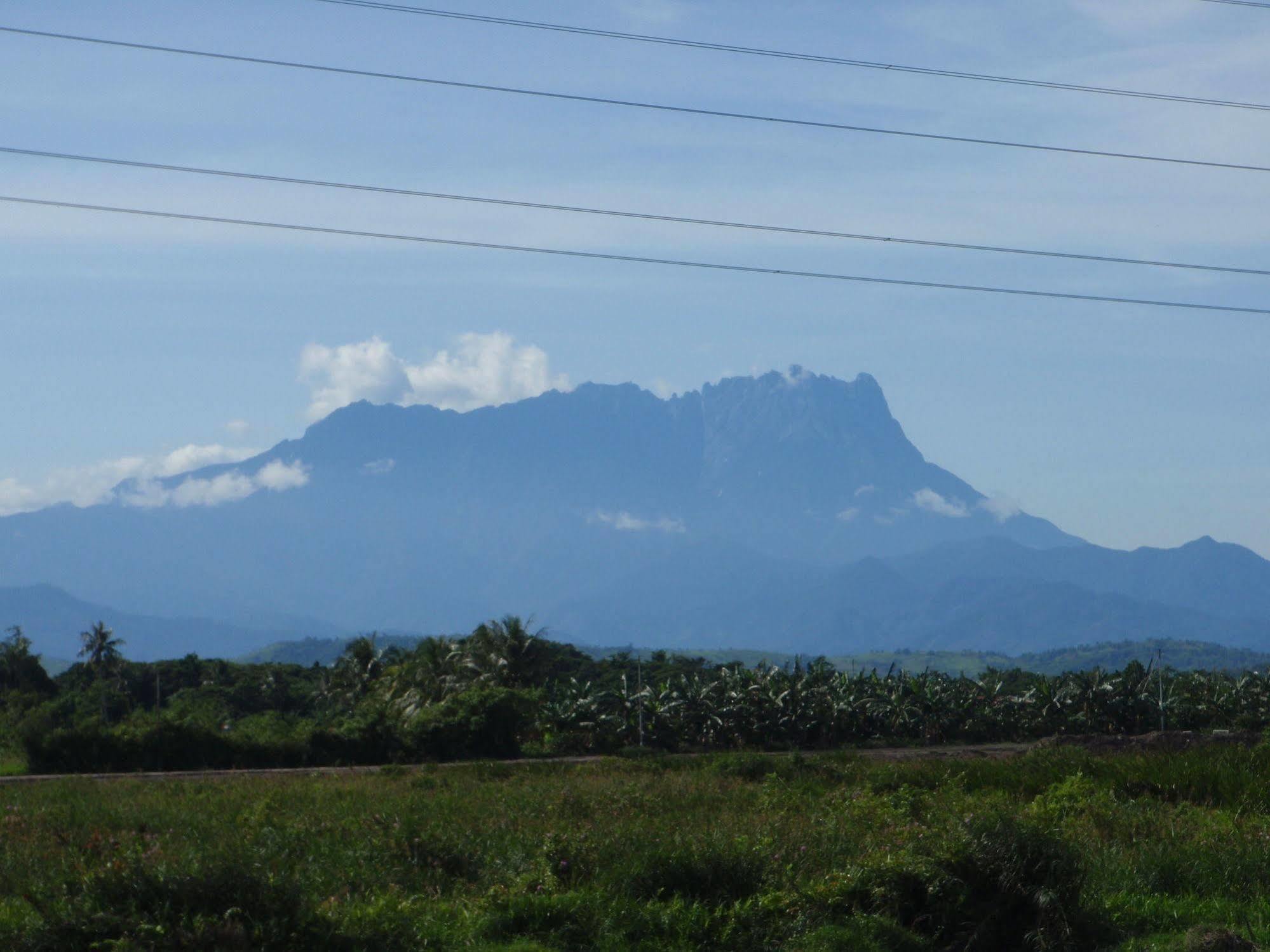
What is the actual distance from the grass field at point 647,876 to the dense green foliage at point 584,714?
803 inches

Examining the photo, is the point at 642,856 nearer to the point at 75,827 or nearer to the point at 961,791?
the point at 75,827

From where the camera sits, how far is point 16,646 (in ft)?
246

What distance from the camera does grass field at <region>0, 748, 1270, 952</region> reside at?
13023 millimetres

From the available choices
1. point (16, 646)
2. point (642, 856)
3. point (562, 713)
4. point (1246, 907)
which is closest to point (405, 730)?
point (562, 713)

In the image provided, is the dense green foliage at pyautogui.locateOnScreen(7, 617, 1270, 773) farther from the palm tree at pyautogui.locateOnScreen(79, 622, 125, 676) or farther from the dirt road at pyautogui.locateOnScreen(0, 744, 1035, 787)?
the palm tree at pyautogui.locateOnScreen(79, 622, 125, 676)

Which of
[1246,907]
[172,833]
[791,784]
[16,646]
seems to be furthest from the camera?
[16,646]

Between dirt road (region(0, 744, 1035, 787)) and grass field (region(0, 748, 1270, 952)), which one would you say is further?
dirt road (region(0, 744, 1035, 787))

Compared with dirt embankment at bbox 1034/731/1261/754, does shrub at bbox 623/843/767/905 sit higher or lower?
higher

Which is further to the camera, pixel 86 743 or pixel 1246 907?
pixel 86 743

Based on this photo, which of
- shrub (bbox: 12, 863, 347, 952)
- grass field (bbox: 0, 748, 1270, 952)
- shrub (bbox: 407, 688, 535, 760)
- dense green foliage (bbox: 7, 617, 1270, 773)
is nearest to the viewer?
shrub (bbox: 12, 863, 347, 952)

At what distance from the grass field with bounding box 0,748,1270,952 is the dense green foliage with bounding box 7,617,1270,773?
20.4m

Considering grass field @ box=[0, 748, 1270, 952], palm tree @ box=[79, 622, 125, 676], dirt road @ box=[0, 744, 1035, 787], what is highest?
palm tree @ box=[79, 622, 125, 676]

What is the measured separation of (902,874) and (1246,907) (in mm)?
4552

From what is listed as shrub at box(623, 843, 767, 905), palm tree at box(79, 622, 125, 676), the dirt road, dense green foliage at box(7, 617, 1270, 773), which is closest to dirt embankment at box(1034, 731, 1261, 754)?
the dirt road
